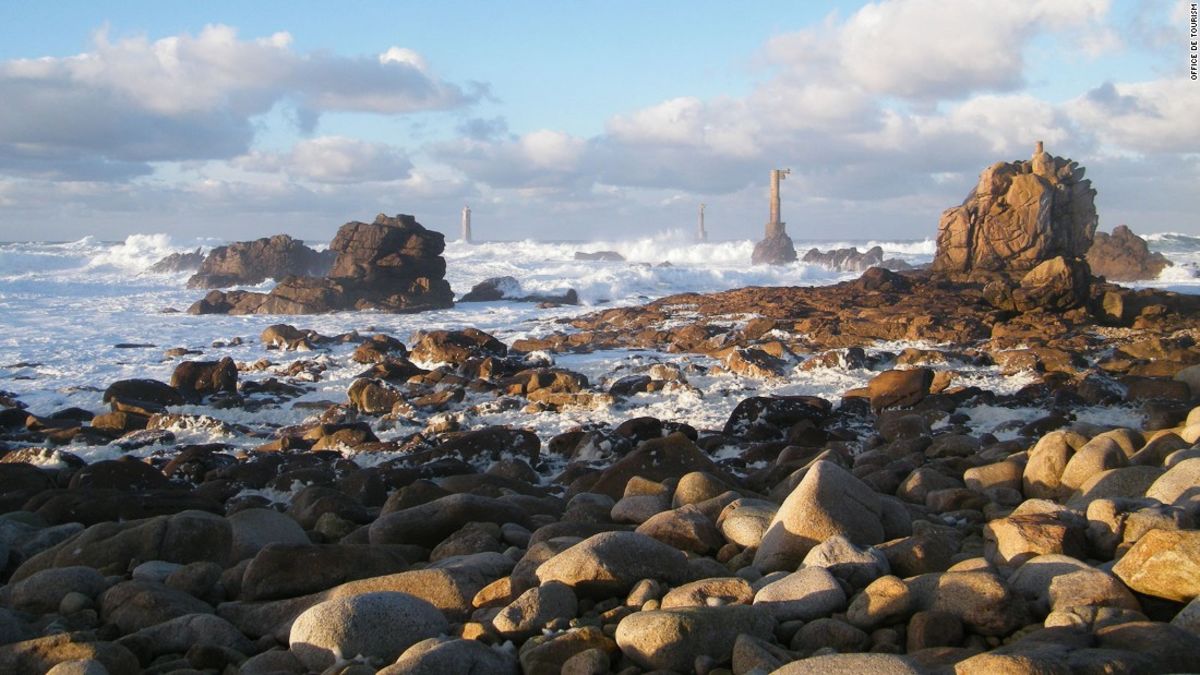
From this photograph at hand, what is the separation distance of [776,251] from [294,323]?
33.8 m

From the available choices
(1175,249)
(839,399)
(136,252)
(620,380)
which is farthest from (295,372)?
(1175,249)

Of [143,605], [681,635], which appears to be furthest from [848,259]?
[681,635]

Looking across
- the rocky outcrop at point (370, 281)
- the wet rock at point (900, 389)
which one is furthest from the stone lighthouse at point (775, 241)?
the wet rock at point (900, 389)

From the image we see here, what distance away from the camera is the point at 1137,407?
11711 millimetres

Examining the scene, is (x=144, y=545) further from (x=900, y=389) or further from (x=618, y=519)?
(x=900, y=389)

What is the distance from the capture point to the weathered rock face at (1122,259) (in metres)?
38.9

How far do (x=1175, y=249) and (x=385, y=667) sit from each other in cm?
6215

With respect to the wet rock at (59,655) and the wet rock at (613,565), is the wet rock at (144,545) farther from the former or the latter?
the wet rock at (613,565)

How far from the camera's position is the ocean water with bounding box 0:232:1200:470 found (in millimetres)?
13336

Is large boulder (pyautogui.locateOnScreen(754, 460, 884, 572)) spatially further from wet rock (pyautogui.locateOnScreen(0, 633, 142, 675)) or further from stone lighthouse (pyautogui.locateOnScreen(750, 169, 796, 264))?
stone lighthouse (pyautogui.locateOnScreen(750, 169, 796, 264))

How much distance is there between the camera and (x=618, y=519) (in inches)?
257

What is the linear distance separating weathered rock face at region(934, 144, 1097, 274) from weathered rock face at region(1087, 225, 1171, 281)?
1250 centimetres

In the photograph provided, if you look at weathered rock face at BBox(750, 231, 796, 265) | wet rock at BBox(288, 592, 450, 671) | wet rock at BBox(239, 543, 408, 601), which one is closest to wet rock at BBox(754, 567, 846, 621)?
wet rock at BBox(288, 592, 450, 671)

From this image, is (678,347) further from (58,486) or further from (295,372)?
(58,486)
